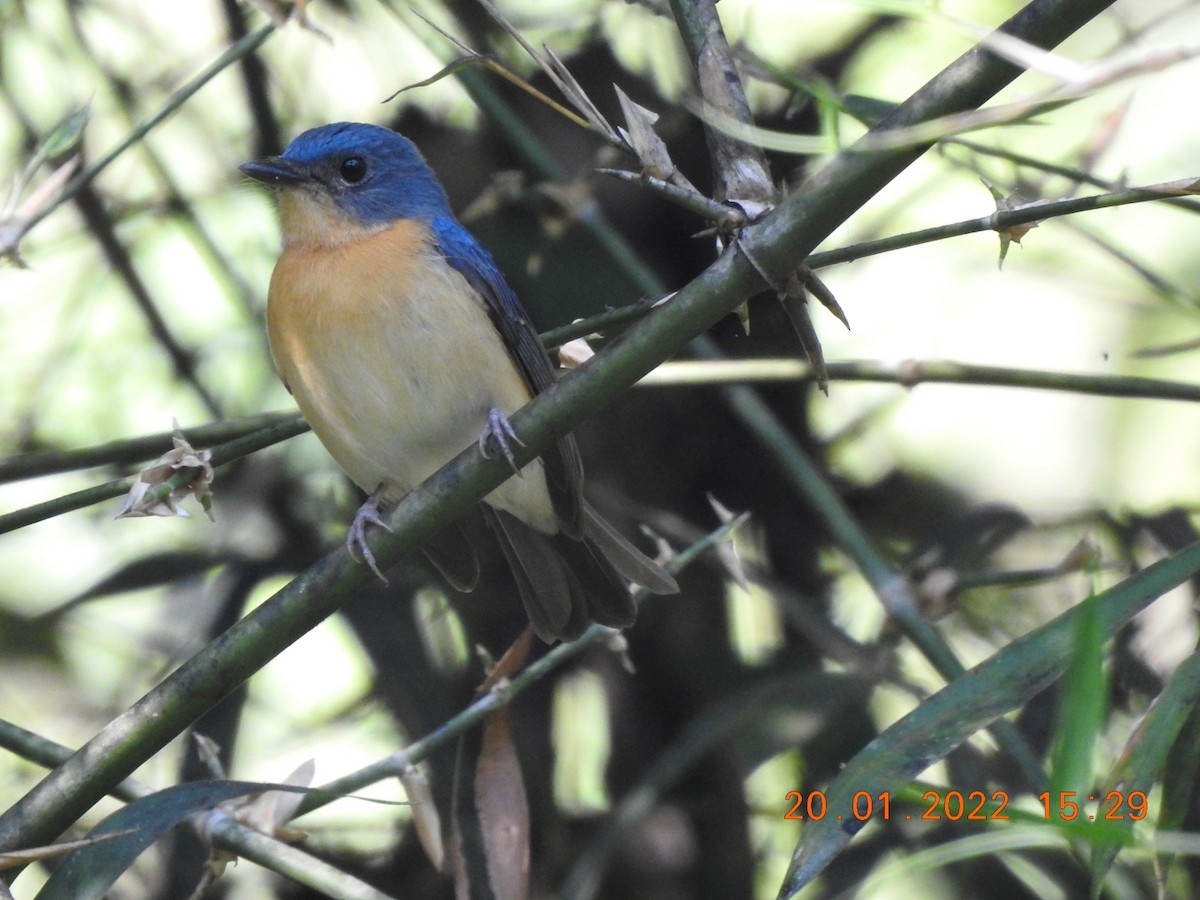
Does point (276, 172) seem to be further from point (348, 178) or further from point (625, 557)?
point (625, 557)

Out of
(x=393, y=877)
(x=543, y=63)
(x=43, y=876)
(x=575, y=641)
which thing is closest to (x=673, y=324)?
(x=543, y=63)

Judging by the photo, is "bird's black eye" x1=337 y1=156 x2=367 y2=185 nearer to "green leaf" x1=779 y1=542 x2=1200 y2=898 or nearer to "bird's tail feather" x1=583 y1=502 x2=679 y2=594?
"bird's tail feather" x1=583 y1=502 x2=679 y2=594

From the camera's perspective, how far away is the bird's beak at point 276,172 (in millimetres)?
4023

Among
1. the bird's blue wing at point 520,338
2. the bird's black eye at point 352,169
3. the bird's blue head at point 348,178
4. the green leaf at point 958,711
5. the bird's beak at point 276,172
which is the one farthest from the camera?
the bird's black eye at point 352,169

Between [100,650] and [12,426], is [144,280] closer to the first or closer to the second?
[12,426]

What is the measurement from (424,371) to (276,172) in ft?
2.83

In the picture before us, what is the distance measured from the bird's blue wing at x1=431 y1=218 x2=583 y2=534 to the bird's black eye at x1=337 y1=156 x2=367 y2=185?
0.40 metres

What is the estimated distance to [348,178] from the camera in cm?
426

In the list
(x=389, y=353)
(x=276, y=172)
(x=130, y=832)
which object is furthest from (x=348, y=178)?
(x=130, y=832)

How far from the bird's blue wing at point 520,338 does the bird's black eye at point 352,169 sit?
0.40m
